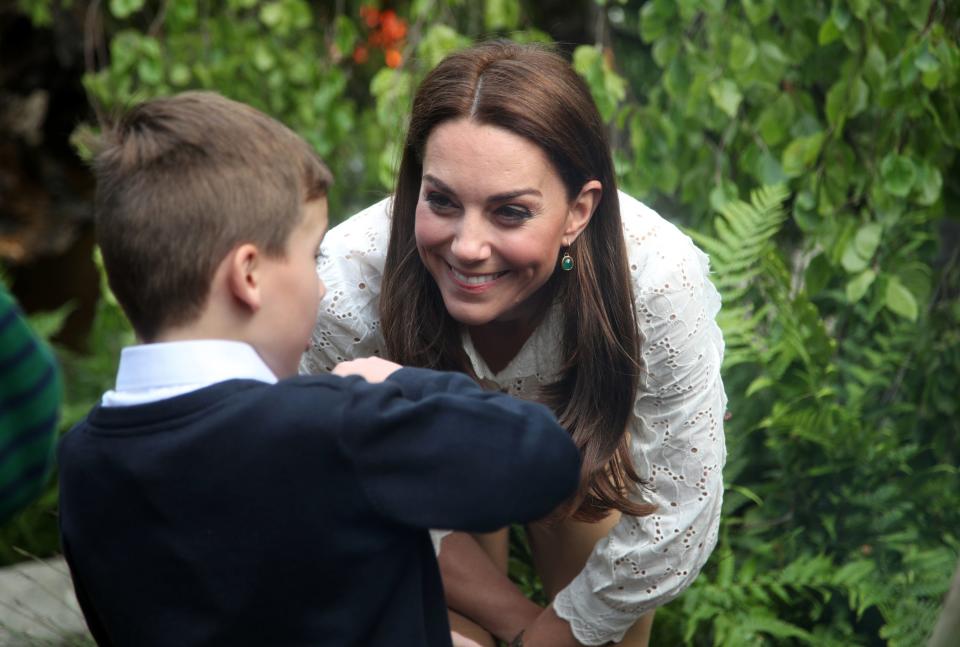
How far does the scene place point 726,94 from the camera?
307 centimetres

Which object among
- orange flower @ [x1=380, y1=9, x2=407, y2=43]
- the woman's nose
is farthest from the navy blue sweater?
orange flower @ [x1=380, y1=9, x2=407, y2=43]

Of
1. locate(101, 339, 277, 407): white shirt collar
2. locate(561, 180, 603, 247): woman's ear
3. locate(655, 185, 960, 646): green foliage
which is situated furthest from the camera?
locate(655, 185, 960, 646): green foliage

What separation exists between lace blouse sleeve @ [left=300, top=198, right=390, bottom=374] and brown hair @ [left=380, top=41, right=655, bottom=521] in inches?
3.1

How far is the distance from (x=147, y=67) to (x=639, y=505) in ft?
8.08

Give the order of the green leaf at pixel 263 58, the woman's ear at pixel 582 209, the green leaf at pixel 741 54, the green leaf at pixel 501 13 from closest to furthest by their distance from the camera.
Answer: the woman's ear at pixel 582 209
the green leaf at pixel 741 54
the green leaf at pixel 501 13
the green leaf at pixel 263 58


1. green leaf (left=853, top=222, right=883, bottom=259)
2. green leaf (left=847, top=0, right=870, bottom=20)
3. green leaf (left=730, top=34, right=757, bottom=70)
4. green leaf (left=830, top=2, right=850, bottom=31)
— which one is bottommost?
green leaf (left=853, top=222, right=883, bottom=259)

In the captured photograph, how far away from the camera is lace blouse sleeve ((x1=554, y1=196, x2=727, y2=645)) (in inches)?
90.9

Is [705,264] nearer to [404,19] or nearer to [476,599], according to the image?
[476,599]

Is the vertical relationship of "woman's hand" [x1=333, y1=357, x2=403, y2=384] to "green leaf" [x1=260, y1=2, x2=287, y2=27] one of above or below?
above

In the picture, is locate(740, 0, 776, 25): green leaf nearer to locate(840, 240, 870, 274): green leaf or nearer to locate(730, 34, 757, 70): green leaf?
locate(730, 34, 757, 70): green leaf

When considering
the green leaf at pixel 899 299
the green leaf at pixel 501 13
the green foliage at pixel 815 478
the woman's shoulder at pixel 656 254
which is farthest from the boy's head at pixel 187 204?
the green leaf at pixel 501 13

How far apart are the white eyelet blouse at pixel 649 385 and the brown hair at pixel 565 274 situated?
0.04 meters

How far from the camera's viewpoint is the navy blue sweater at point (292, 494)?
140 centimetres

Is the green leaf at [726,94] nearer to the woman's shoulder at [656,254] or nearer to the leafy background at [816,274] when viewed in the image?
the leafy background at [816,274]
